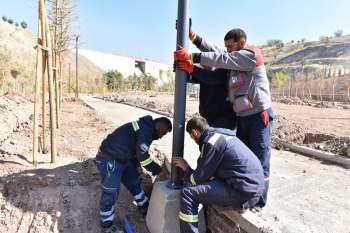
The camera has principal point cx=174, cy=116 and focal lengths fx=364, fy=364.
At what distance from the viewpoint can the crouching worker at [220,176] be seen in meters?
3.53

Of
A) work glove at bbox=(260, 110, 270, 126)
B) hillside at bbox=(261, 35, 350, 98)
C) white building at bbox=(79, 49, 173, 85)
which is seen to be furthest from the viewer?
white building at bbox=(79, 49, 173, 85)

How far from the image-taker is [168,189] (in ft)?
13.4

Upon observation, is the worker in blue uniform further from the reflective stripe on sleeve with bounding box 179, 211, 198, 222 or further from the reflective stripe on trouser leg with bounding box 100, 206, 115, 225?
the reflective stripe on trouser leg with bounding box 100, 206, 115, 225

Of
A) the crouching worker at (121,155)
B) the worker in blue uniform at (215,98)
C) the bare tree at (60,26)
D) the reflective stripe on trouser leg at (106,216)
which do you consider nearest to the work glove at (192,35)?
the worker in blue uniform at (215,98)

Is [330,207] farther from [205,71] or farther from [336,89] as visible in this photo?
[336,89]

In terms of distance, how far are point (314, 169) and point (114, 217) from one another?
3366 mm

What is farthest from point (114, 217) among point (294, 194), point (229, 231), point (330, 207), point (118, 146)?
point (330, 207)

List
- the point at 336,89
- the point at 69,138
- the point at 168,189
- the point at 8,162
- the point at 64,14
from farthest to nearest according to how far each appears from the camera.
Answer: the point at 336,89
the point at 64,14
the point at 69,138
the point at 8,162
the point at 168,189

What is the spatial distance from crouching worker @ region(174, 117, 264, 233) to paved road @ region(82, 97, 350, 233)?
42 centimetres

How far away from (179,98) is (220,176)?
0.97 m

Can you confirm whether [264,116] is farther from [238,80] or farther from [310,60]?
[310,60]

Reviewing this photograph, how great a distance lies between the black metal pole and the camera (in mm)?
3889

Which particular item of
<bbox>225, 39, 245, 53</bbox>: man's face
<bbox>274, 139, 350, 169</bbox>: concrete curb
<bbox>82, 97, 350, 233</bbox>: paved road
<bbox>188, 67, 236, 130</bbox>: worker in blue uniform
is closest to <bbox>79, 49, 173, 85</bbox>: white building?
<bbox>274, 139, 350, 169</bbox>: concrete curb

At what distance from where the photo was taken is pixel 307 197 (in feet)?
15.1
